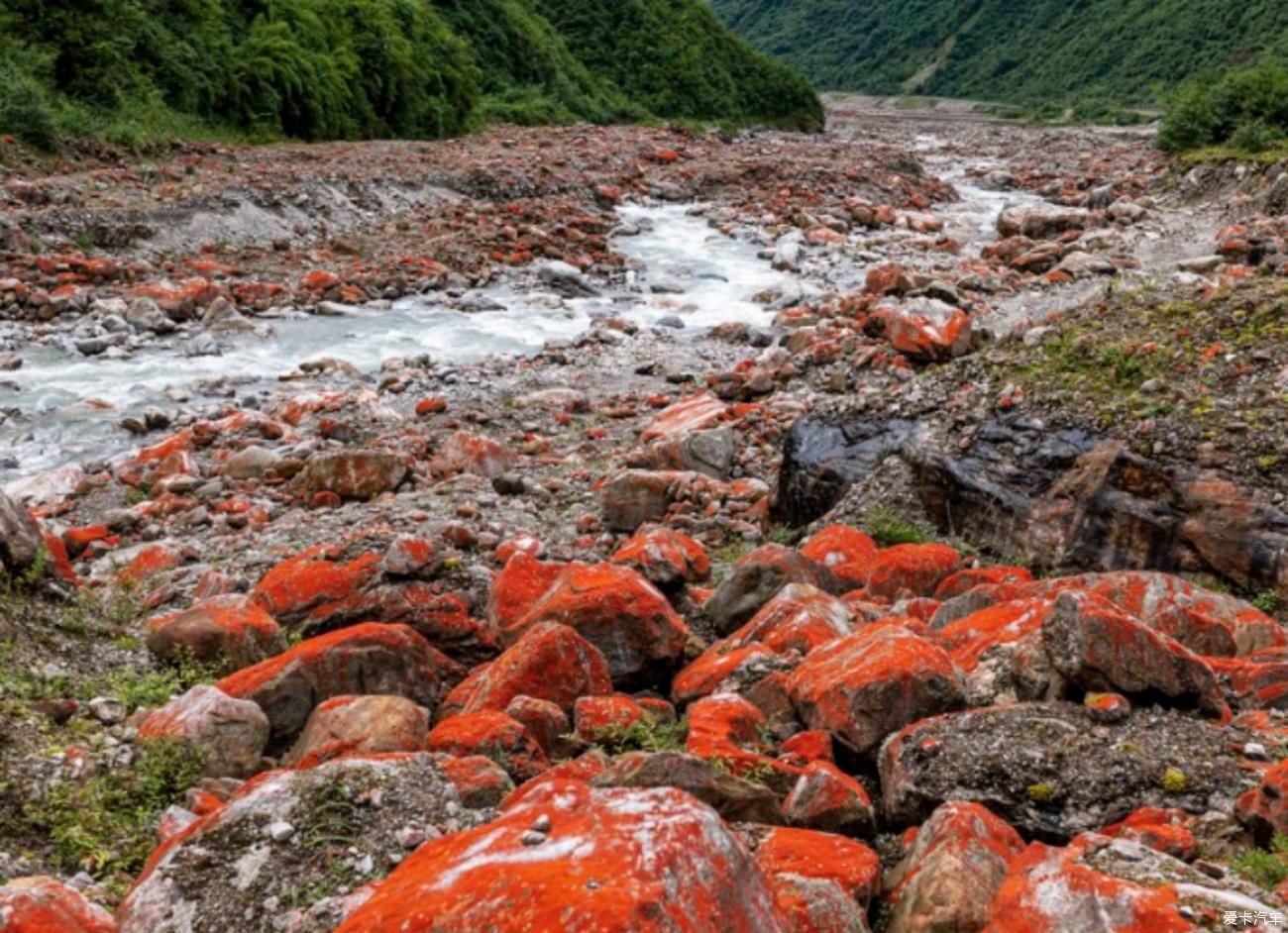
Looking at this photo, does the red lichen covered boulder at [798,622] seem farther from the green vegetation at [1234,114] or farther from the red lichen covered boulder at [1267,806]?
the green vegetation at [1234,114]

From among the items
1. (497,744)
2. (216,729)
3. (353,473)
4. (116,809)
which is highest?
(497,744)

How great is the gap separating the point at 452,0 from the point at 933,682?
52646 mm

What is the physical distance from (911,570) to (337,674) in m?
Result: 4.02

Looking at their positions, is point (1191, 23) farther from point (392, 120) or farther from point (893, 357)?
point (893, 357)

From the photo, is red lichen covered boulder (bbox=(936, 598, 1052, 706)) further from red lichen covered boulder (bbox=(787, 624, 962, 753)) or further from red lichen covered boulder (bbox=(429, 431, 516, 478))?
red lichen covered boulder (bbox=(429, 431, 516, 478))

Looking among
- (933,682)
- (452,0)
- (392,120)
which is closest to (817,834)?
(933,682)

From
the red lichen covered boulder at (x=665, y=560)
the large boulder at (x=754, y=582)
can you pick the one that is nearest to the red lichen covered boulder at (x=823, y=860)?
the large boulder at (x=754, y=582)

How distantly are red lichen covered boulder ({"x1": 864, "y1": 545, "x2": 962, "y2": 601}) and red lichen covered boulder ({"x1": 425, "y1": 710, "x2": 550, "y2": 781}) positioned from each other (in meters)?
3.25

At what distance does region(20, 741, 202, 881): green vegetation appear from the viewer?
171 inches

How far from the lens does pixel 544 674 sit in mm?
5578

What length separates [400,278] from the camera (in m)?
19.0

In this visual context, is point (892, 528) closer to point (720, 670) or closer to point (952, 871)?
point (720, 670)

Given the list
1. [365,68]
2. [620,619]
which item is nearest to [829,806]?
[620,619]

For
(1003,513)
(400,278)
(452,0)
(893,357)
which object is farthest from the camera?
(452,0)
